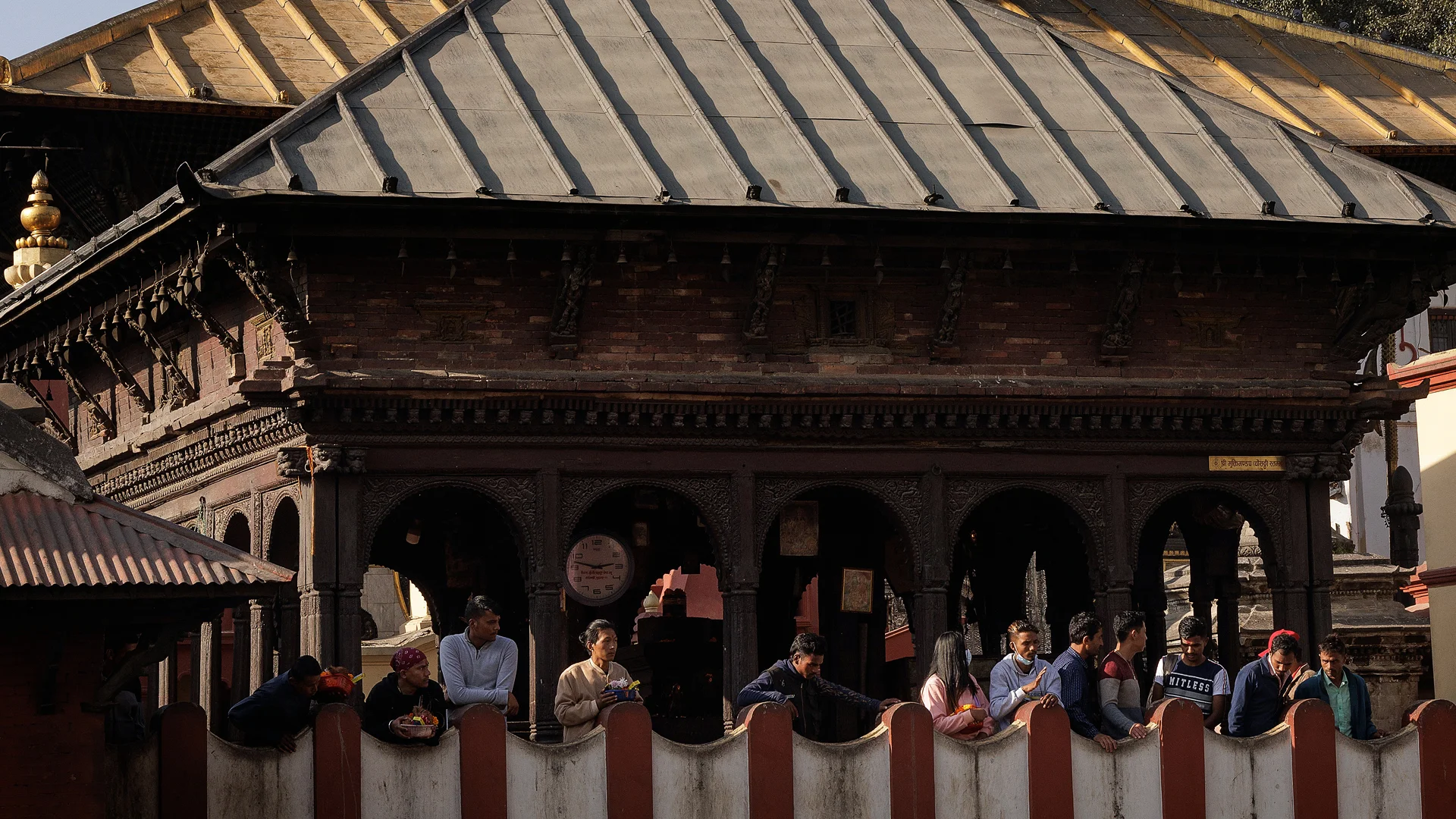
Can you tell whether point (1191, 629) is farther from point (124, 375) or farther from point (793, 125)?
point (124, 375)

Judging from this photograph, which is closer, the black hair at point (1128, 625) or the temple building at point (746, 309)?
the black hair at point (1128, 625)

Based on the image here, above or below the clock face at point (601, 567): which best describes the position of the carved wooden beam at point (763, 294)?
above

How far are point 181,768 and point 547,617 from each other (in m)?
5.79

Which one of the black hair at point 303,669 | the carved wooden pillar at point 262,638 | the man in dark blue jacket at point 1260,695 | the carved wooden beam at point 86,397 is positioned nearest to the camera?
the black hair at point 303,669

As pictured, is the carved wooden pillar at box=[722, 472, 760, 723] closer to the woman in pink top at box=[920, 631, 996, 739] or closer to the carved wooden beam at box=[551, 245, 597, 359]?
the carved wooden beam at box=[551, 245, 597, 359]

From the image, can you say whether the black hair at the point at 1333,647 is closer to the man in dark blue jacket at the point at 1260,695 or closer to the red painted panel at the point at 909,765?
the man in dark blue jacket at the point at 1260,695

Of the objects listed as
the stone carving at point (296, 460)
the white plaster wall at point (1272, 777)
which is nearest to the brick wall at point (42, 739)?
the stone carving at point (296, 460)

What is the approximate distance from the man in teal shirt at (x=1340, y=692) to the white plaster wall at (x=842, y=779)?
330cm

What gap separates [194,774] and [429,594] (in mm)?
11017

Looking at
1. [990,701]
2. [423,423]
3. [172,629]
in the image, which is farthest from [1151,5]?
[172,629]

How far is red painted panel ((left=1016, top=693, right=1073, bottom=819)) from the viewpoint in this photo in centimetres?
1499

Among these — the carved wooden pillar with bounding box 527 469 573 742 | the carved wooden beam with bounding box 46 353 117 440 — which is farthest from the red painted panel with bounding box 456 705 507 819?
the carved wooden beam with bounding box 46 353 117 440

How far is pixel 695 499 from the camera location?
19891mm

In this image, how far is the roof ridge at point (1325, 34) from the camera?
1166 inches
